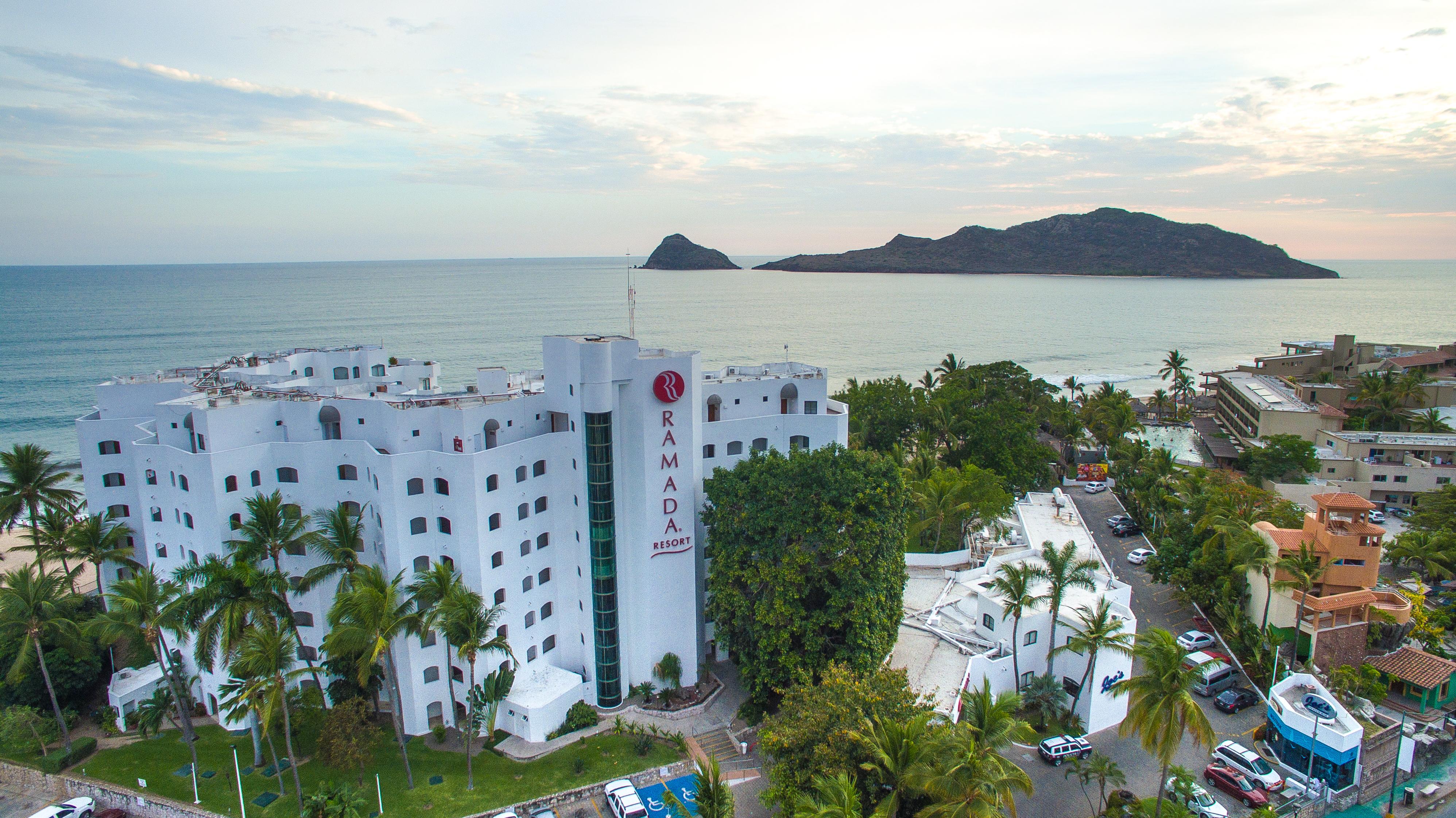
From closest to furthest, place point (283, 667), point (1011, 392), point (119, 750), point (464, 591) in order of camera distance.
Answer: point (283, 667) → point (464, 591) → point (119, 750) → point (1011, 392)

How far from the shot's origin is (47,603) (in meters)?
34.2

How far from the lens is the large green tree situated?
3459cm

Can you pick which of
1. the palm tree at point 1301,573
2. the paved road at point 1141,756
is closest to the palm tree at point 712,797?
the paved road at point 1141,756

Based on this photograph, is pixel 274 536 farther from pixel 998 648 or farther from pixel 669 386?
pixel 998 648

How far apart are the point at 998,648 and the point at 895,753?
50.0 ft

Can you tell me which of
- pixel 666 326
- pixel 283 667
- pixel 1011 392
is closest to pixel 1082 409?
pixel 1011 392

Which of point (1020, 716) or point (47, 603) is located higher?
point (47, 603)

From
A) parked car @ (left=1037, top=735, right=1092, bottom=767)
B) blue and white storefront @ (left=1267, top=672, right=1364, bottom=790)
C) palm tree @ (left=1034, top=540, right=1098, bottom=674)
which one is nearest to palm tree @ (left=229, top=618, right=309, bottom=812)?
parked car @ (left=1037, top=735, right=1092, bottom=767)

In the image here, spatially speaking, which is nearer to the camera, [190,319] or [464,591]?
[464,591]

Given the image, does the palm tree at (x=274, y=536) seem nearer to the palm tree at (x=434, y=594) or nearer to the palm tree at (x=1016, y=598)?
the palm tree at (x=434, y=594)

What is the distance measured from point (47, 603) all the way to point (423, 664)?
16682 mm

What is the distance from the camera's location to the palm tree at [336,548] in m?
34.0

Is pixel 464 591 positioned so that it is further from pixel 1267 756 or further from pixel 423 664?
pixel 1267 756

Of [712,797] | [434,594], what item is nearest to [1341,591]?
Answer: [712,797]
